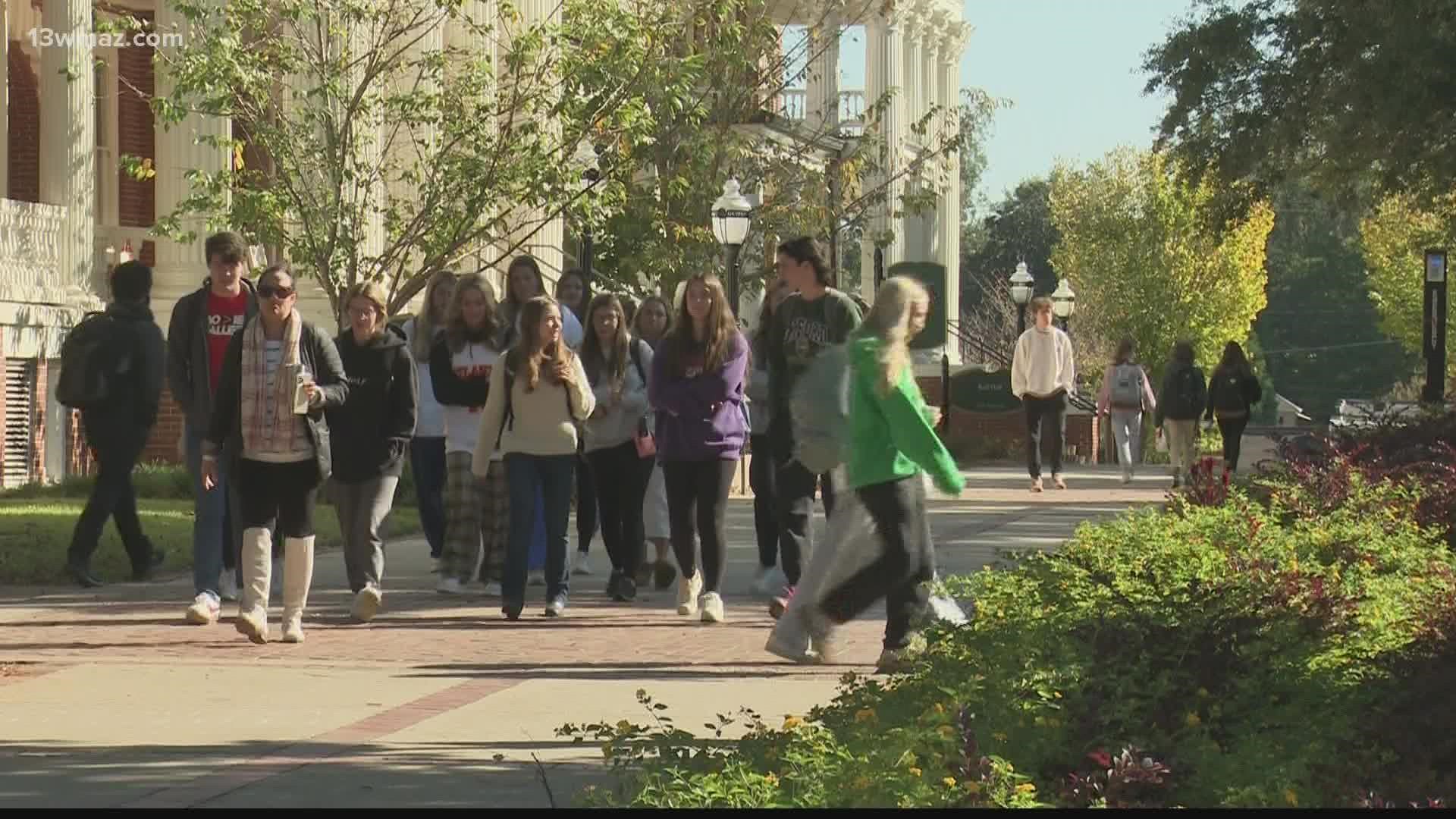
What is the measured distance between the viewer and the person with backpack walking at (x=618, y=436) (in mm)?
14453

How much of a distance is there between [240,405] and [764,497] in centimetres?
312

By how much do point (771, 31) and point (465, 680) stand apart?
22.4 m

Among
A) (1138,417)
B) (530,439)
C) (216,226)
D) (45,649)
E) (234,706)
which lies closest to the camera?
(234,706)

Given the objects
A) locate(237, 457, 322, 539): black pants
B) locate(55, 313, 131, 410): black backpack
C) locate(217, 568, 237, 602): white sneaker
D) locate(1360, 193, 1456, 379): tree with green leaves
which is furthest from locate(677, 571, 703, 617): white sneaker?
locate(1360, 193, 1456, 379): tree with green leaves

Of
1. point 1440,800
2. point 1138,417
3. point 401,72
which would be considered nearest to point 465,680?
point 1440,800

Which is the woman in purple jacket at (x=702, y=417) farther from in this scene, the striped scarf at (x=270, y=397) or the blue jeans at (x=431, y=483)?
the blue jeans at (x=431, y=483)

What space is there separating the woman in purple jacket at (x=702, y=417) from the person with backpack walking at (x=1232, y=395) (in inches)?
604

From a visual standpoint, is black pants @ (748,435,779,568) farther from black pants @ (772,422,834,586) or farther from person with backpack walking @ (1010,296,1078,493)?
person with backpack walking @ (1010,296,1078,493)

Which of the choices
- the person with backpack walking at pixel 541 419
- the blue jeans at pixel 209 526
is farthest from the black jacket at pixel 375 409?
the blue jeans at pixel 209 526

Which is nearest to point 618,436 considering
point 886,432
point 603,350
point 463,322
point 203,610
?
point 603,350

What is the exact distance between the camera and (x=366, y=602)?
42.4ft

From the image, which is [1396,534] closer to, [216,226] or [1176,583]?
[1176,583]

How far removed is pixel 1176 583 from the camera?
11.0 m

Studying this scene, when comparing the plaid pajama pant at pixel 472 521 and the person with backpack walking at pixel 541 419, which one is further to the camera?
the plaid pajama pant at pixel 472 521
